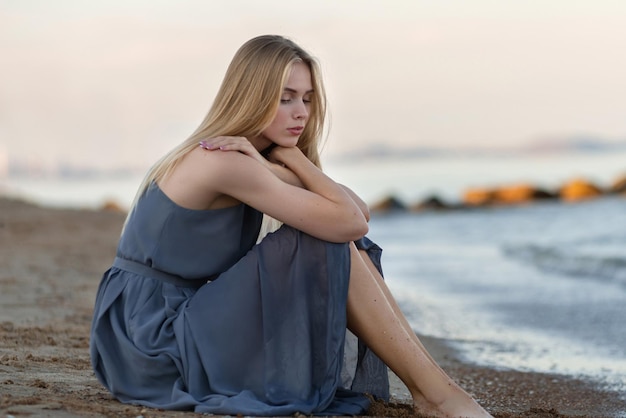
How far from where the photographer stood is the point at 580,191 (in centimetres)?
3094

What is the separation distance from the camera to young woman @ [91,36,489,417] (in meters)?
2.90

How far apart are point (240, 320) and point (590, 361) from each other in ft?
9.19

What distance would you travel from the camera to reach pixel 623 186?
3108cm

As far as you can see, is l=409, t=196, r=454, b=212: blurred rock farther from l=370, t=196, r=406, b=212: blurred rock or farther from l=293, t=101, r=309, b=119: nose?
l=293, t=101, r=309, b=119: nose

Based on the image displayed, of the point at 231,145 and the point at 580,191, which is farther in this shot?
the point at 580,191

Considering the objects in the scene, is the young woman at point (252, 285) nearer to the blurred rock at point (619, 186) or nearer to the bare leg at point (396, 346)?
the bare leg at point (396, 346)

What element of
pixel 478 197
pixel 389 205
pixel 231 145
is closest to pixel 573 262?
pixel 231 145

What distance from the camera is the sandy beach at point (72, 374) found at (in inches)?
115

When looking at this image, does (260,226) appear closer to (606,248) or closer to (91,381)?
(91,381)

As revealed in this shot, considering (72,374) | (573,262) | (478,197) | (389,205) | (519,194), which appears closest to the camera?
(72,374)

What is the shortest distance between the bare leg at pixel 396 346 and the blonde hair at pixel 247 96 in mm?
549

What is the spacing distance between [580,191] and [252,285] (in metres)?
29.4

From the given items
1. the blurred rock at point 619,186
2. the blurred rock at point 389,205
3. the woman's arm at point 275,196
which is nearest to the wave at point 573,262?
the woman's arm at point 275,196

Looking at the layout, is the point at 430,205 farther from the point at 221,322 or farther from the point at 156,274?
the point at 221,322
